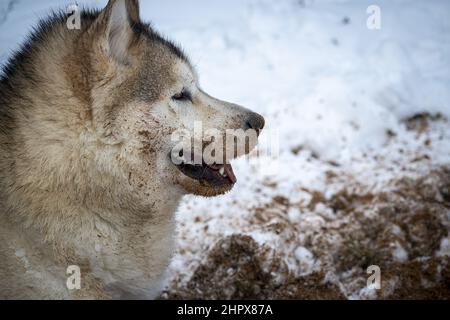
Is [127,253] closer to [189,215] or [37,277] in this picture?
[37,277]

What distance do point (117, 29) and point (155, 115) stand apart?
54cm

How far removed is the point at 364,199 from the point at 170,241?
2.51 meters

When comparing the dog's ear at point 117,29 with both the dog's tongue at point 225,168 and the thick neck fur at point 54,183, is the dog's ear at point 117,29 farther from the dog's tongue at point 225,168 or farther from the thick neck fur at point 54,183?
the dog's tongue at point 225,168

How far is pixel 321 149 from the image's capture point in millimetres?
5547

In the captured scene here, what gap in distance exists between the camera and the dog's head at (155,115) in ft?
8.56

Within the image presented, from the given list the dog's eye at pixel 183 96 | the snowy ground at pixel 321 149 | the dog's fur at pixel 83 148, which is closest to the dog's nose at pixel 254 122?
the dog's fur at pixel 83 148

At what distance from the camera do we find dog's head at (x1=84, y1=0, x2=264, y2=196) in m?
2.61

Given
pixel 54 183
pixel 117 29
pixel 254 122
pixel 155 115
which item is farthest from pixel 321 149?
pixel 54 183

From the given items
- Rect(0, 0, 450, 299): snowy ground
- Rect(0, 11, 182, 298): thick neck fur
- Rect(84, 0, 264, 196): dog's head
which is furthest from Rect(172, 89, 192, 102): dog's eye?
Rect(0, 0, 450, 299): snowy ground

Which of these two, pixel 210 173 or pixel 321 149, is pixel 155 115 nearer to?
pixel 210 173

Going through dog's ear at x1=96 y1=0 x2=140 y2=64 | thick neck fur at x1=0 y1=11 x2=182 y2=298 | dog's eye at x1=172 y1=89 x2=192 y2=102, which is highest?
dog's ear at x1=96 y1=0 x2=140 y2=64

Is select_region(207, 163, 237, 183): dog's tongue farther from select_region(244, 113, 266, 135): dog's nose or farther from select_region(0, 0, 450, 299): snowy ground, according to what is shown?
select_region(0, 0, 450, 299): snowy ground

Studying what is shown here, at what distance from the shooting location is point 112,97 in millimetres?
2625

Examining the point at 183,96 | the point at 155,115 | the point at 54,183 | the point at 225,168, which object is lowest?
the point at 54,183
